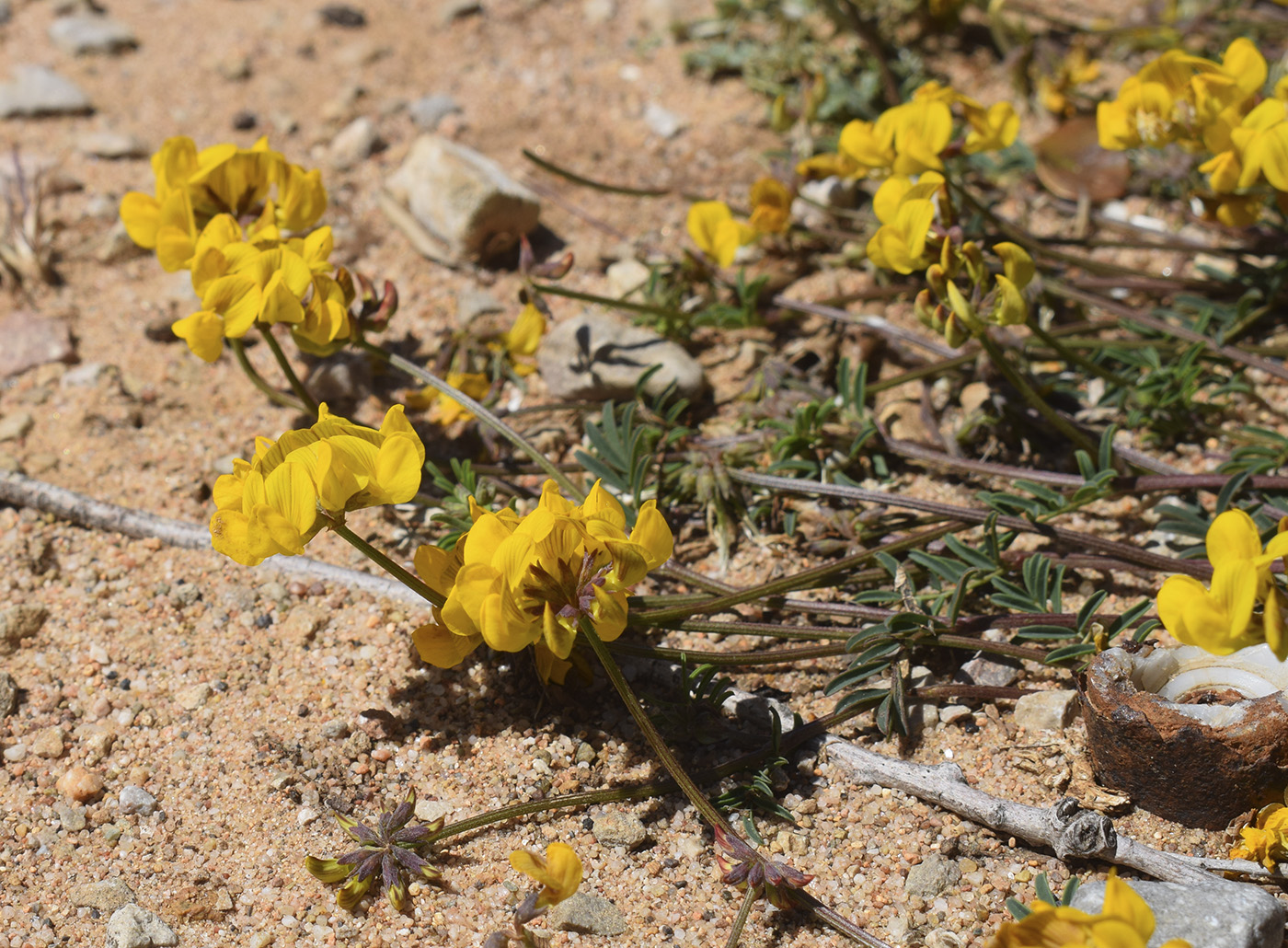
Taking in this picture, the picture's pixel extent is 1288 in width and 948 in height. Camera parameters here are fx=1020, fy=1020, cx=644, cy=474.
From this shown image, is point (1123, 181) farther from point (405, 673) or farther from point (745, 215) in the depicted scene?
point (405, 673)

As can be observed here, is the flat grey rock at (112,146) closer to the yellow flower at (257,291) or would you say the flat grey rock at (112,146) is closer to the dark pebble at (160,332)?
the dark pebble at (160,332)

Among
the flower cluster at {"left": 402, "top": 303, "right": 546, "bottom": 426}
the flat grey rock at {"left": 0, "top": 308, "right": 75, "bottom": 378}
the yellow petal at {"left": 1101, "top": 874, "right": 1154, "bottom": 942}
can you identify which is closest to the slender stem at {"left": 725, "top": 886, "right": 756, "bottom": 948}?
the yellow petal at {"left": 1101, "top": 874, "right": 1154, "bottom": 942}

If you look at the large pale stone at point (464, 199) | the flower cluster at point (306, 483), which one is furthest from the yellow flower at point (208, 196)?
the flower cluster at point (306, 483)

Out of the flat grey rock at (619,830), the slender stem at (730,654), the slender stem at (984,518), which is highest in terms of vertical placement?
the slender stem at (984,518)

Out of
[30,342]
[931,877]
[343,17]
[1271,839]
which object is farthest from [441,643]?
[343,17]

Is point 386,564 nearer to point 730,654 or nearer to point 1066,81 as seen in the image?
point 730,654

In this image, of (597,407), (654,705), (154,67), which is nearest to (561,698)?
(654,705)
